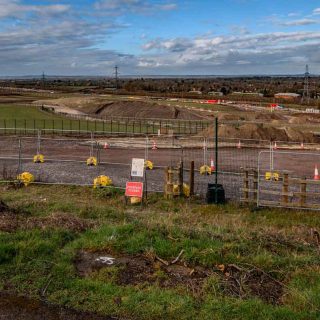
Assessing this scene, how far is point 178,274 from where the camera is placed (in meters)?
7.65

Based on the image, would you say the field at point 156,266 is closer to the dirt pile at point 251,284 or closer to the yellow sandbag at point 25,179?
the dirt pile at point 251,284

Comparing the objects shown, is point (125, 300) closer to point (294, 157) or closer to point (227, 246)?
point (227, 246)

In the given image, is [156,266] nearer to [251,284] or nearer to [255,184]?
[251,284]

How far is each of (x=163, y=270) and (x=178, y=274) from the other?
10.1 inches

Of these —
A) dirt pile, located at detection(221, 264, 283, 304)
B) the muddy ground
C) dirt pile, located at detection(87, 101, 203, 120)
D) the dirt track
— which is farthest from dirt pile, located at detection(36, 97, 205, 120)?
the muddy ground

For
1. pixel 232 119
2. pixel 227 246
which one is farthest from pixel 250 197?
pixel 232 119

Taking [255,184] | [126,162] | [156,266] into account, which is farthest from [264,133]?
[156,266]

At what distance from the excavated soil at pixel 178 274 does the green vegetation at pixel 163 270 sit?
2 centimetres

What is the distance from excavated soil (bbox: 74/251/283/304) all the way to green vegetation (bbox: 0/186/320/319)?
2cm

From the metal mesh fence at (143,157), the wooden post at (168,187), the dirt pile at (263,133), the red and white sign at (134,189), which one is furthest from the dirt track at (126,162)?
the dirt pile at (263,133)

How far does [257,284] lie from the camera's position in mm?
7301

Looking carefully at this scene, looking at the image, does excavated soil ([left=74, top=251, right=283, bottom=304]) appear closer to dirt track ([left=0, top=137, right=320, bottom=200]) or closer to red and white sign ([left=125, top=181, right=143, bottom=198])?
red and white sign ([left=125, top=181, right=143, bottom=198])

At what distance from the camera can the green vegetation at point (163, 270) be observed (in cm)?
655

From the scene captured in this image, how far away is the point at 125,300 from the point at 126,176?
1697 centimetres
